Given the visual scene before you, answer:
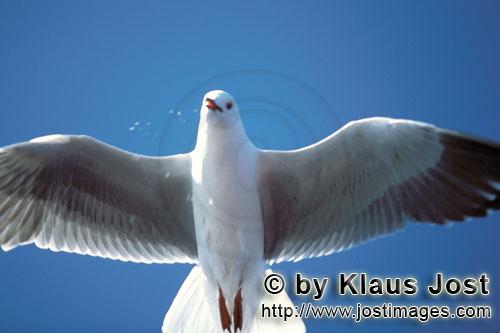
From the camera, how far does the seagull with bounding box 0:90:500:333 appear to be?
14.5 ft

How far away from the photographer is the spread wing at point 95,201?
4.58 meters

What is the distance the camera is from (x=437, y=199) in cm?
451

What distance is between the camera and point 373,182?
4547mm

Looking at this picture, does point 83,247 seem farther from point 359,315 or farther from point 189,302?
point 359,315

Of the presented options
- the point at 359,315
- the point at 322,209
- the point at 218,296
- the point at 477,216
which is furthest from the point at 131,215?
the point at 477,216

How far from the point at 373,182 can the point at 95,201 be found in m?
1.52

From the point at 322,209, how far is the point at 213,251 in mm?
636

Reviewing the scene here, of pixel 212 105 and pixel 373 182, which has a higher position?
pixel 212 105

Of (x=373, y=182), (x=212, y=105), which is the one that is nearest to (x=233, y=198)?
(x=212, y=105)

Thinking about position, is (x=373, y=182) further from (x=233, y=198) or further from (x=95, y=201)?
(x=95, y=201)

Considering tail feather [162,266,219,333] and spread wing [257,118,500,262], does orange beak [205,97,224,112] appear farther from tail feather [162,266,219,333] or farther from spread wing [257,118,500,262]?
tail feather [162,266,219,333]

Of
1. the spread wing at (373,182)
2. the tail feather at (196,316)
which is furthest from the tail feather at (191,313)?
the spread wing at (373,182)

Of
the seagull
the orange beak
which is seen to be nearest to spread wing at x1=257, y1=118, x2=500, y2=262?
the seagull

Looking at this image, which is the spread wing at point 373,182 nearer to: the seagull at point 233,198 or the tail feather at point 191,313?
the seagull at point 233,198
